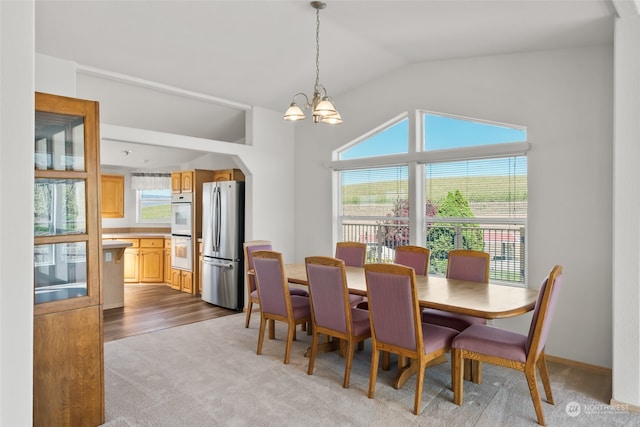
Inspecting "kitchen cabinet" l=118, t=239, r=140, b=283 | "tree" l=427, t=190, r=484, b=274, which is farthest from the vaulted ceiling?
"kitchen cabinet" l=118, t=239, r=140, b=283

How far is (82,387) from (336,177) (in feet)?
12.5

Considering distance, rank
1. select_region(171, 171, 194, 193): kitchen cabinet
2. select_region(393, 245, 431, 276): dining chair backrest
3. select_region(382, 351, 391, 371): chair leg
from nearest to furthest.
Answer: select_region(382, 351, 391, 371): chair leg, select_region(393, 245, 431, 276): dining chair backrest, select_region(171, 171, 194, 193): kitchen cabinet

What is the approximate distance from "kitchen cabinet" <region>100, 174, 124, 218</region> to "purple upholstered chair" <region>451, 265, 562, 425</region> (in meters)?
6.89

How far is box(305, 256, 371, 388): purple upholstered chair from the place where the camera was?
3019 mm

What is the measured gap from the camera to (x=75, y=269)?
2.41 metres

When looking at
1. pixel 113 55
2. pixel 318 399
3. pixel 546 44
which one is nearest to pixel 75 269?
pixel 318 399

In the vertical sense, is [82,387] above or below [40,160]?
below

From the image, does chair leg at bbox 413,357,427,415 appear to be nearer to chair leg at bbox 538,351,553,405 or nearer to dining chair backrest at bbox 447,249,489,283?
chair leg at bbox 538,351,553,405

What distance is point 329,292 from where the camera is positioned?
122 inches

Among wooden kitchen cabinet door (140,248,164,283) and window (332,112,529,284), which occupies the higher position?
window (332,112,529,284)

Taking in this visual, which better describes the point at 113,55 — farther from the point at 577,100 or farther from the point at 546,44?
the point at 577,100

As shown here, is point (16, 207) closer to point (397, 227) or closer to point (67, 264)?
point (67, 264)

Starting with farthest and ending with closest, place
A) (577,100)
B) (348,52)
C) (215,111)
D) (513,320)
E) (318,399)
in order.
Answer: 1. (215,111)
2. (348,52)
3. (513,320)
4. (577,100)
5. (318,399)

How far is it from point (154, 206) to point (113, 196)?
2.42 feet
